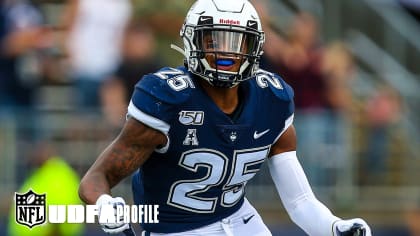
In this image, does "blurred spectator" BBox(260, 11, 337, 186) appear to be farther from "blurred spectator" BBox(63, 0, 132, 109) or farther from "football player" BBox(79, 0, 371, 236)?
"football player" BBox(79, 0, 371, 236)

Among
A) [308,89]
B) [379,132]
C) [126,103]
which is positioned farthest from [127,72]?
[379,132]

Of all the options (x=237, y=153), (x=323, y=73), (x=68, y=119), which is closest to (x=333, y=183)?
(x=323, y=73)

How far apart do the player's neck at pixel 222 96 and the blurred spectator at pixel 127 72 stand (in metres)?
4.69

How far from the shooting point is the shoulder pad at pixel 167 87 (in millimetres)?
5637

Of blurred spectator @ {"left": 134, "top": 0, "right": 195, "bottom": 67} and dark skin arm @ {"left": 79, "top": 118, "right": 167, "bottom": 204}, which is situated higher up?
dark skin arm @ {"left": 79, "top": 118, "right": 167, "bottom": 204}

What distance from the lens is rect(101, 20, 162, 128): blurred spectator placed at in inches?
418

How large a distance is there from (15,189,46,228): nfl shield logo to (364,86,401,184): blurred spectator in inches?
212

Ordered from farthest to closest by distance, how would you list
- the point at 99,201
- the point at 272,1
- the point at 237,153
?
the point at 272,1
the point at 237,153
the point at 99,201

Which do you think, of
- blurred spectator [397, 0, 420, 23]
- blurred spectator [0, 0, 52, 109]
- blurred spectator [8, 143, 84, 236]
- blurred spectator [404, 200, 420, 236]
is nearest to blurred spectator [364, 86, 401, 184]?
blurred spectator [404, 200, 420, 236]

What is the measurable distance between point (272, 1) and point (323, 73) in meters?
1.83

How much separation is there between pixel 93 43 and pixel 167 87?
17.9 ft

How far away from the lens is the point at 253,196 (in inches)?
427

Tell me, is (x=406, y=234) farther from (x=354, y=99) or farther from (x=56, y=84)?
(x=56, y=84)

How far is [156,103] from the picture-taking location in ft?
18.4
